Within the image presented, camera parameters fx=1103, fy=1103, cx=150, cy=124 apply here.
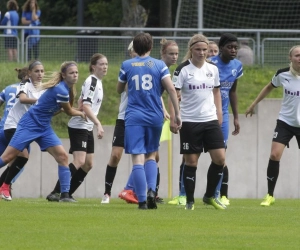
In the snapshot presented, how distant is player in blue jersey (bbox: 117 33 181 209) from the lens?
12.4 m

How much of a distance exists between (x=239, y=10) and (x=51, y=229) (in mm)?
21414

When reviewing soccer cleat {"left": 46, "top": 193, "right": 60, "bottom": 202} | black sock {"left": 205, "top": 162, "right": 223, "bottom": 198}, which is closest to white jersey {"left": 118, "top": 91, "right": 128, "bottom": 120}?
soccer cleat {"left": 46, "top": 193, "right": 60, "bottom": 202}

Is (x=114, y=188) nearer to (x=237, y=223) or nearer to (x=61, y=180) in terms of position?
(x=61, y=180)

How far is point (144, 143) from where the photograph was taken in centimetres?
1257

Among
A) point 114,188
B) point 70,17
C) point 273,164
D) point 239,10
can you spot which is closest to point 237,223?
point 273,164

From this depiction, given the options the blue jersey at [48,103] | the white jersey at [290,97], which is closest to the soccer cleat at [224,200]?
the white jersey at [290,97]

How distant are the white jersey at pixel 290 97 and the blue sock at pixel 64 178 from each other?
2835 mm

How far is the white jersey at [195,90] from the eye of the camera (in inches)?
500

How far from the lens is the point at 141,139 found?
41.0 feet

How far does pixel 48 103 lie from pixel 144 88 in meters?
1.78

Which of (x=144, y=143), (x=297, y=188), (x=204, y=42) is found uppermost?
(x=204, y=42)

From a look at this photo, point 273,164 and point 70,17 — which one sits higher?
point 70,17

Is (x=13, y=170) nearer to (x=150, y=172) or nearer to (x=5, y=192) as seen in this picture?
(x=5, y=192)

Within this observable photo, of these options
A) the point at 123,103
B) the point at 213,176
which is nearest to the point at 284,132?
the point at 213,176
